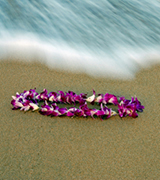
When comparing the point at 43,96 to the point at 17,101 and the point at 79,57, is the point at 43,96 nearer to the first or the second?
the point at 17,101

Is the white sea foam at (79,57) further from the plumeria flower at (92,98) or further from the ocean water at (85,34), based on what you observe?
the plumeria flower at (92,98)

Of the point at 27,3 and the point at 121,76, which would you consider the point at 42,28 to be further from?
the point at 121,76

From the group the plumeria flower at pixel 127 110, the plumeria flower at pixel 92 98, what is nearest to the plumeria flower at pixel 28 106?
the plumeria flower at pixel 92 98

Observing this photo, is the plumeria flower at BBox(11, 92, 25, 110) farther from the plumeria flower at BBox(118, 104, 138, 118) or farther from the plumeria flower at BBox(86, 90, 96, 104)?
the plumeria flower at BBox(118, 104, 138, 118)

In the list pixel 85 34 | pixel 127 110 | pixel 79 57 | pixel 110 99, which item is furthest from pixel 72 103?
pixel 85 34

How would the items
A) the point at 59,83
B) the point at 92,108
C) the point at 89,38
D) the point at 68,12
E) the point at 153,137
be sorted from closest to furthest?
the point at 153,137 < the point at 92,108 < the point at 59,83 < the point at 89,38 < the point at 68,12

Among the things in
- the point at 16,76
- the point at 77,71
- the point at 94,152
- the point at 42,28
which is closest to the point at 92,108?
the point at 94,152

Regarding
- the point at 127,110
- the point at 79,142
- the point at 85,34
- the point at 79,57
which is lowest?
the point at 79,142

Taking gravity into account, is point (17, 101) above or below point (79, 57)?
below
